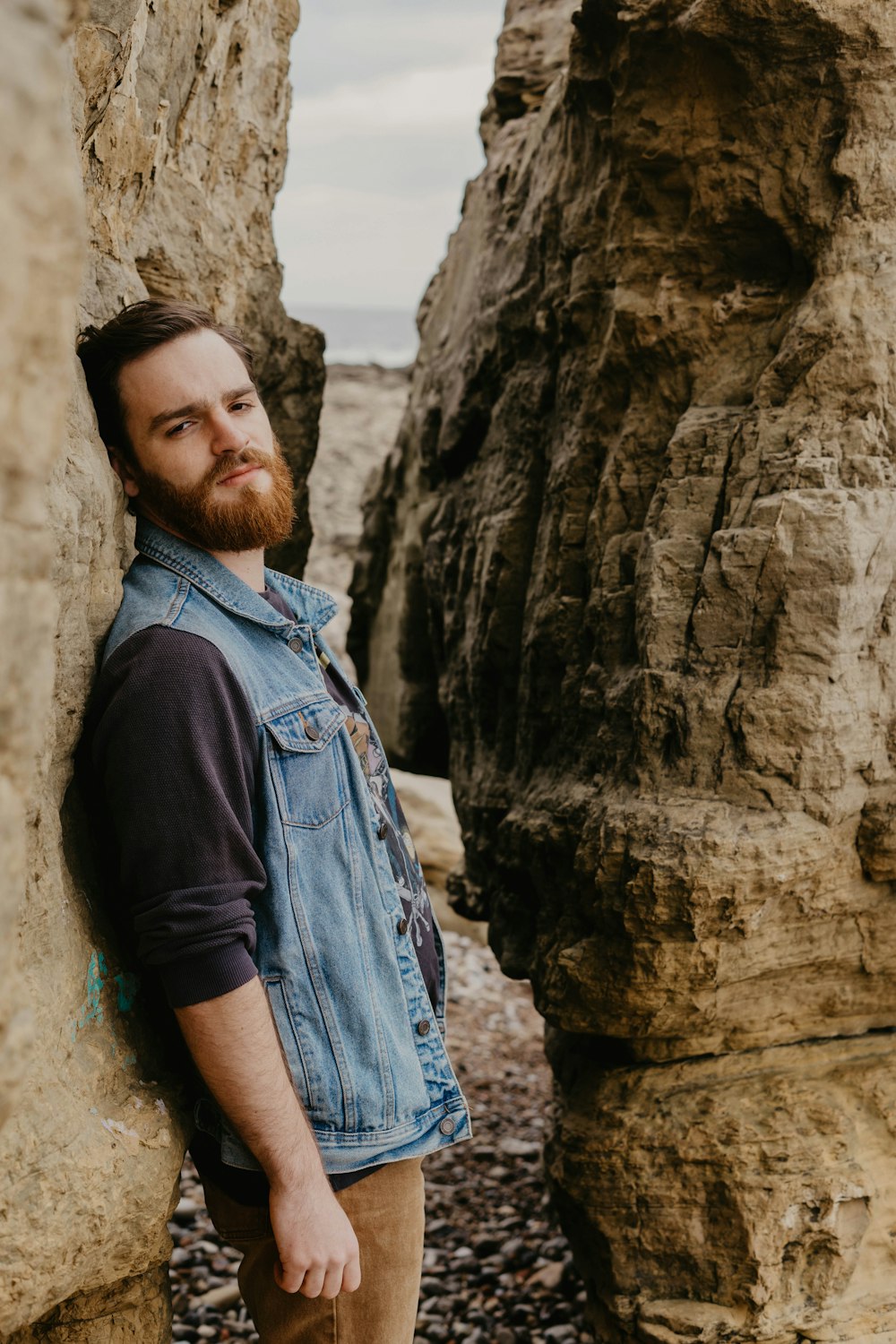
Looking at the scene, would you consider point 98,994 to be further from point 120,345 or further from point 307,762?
point 120,345

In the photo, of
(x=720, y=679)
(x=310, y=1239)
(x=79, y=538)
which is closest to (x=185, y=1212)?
(x=310, y=1239)

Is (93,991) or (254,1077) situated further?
(93,991)

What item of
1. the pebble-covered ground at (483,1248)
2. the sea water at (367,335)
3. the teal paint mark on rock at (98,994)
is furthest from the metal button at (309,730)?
the sea water at (367,335)

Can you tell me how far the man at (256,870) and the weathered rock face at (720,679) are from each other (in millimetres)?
784

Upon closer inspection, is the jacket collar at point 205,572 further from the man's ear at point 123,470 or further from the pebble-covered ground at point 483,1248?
the pebble-covered ground at point 483,1248

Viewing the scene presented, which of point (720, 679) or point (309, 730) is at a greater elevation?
point (720, 679)

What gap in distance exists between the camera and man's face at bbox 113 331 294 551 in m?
2.61

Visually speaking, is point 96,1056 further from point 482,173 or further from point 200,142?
point 482,173

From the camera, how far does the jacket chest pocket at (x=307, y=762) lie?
2.43 metres

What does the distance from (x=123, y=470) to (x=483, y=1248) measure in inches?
147

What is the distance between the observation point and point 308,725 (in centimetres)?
252

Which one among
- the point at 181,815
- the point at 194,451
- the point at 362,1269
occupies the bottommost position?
the point at 362,1269

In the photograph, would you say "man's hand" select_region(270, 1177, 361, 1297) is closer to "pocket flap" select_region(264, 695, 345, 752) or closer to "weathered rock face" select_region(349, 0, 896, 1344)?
"pocket flap" select_region(264, 695, 345, 752)

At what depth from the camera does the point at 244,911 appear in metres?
2.25
